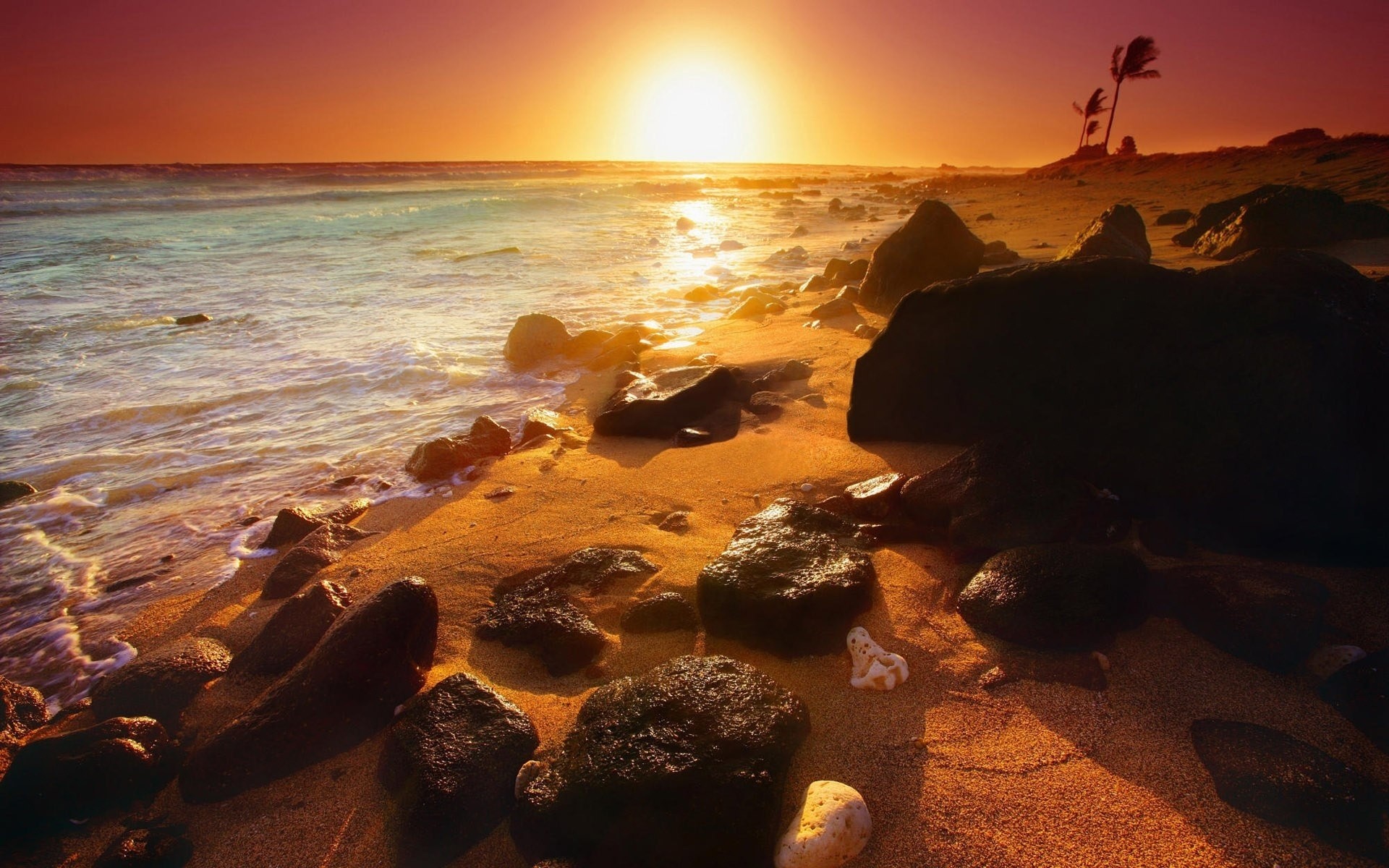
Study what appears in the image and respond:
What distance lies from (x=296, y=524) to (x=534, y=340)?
355cm

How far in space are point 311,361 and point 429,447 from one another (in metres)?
3.41

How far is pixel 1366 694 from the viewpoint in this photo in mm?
1746

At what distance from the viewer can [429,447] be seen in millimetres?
4098

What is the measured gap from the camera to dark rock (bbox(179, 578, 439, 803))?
6.44 feet

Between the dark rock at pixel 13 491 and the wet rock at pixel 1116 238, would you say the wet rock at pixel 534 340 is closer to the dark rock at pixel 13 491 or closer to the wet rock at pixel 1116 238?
the dark rock at pixel 13 491

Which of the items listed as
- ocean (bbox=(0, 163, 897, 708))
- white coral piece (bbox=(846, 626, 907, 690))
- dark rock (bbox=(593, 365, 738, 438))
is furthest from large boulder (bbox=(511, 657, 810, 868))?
dark rock (bbox=(593, 365, 738, 438))

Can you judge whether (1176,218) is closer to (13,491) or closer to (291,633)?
(291,633)

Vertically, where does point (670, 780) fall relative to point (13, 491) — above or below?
above

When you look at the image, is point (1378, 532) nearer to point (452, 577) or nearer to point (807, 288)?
point (452, 577)

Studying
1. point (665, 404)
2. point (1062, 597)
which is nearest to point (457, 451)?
point (665, 404)

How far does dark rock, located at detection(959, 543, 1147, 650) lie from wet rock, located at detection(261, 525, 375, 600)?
9.52 feet

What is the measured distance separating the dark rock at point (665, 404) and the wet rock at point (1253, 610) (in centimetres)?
283

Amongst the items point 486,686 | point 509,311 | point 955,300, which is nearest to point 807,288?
point 509,311

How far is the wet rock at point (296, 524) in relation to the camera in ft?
11.1
